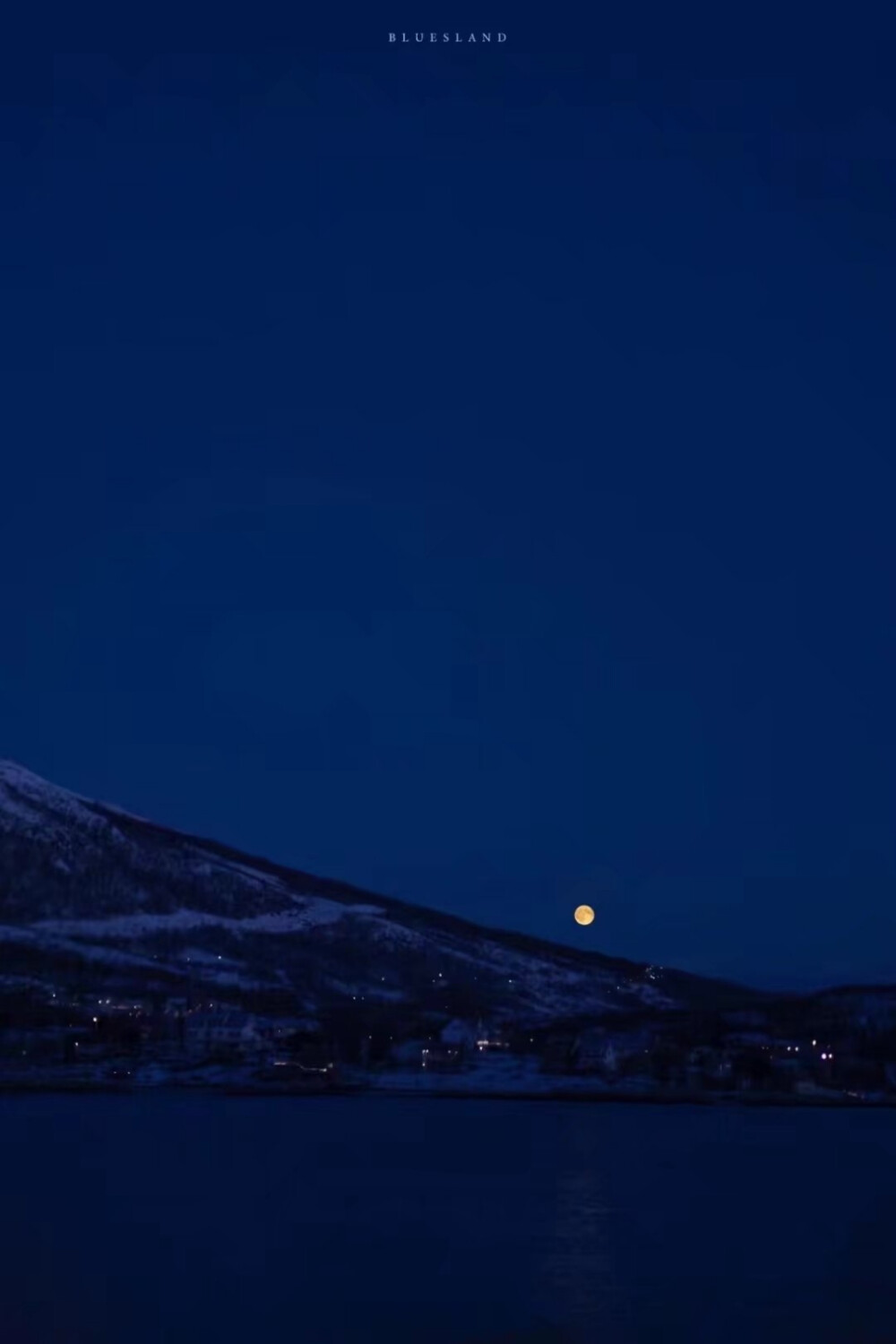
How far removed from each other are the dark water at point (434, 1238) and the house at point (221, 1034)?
23.8m

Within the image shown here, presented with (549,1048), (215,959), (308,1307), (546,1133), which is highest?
(215,959)

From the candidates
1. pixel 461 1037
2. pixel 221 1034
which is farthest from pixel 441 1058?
pixel 221 1034

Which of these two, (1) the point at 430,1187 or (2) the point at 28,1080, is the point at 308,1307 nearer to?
(1) the point at 430,1187

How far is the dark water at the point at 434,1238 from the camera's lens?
13086 millimetres

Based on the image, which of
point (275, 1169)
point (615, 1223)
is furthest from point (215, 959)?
point (615, 1223)

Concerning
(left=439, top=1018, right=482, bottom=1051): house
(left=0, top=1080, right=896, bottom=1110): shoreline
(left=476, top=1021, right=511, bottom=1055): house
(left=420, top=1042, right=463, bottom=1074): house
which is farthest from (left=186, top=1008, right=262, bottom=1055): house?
(left=476, top=1021, right=511, bottom=1055): house

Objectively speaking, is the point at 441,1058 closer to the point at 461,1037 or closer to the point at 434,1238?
the point at 461,1037

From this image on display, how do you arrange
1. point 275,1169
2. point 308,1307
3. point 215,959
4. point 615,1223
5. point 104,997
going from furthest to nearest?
1. point 215,959
2. point 104,997
3. point 275,1169
4. point 615,1223
5. point 308,1307

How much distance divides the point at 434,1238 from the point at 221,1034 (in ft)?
160

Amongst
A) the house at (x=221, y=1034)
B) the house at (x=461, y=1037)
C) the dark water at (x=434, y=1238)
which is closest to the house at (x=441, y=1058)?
the house at (x=461, y=1037)

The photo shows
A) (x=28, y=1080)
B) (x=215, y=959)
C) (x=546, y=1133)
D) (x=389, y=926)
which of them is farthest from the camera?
(x=389, y=926)

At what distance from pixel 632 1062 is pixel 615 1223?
1689 inches

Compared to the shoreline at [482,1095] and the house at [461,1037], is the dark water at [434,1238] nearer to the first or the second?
the shoreline at [482,1095]

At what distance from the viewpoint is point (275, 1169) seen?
30359mm
